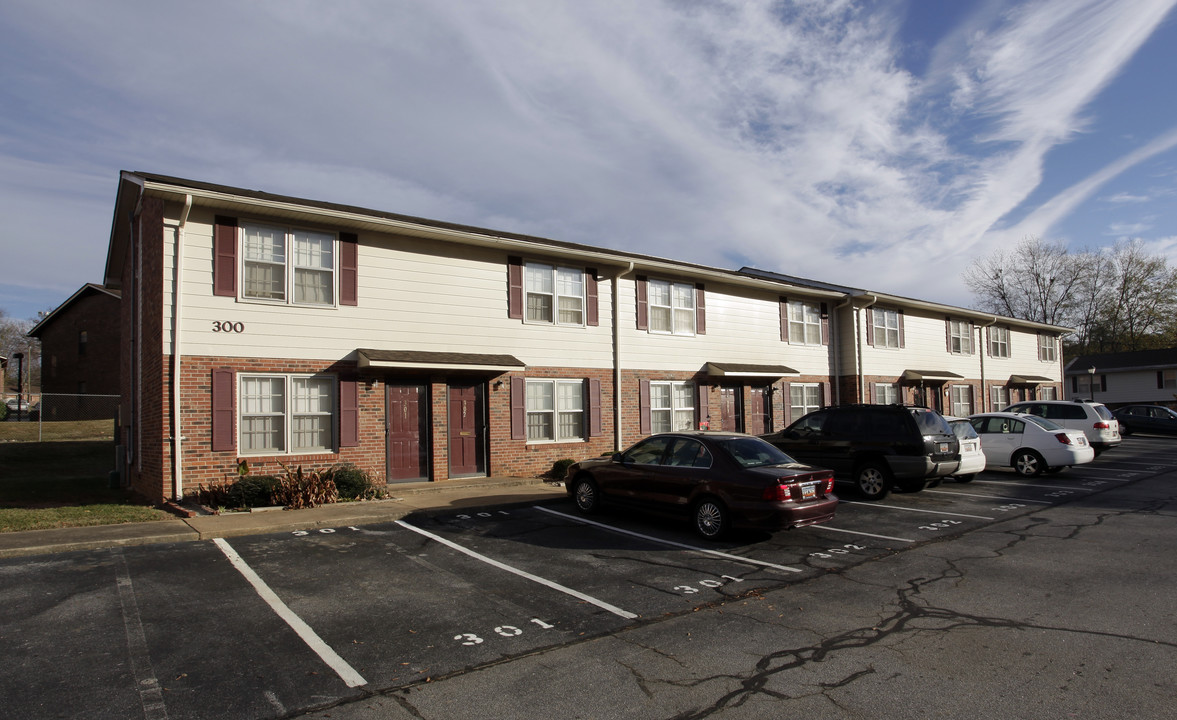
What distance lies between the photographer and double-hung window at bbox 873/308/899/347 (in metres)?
24.7

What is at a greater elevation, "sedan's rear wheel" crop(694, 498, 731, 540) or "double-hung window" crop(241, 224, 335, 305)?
"double-hung window" crop(241, 224, 335, 305)

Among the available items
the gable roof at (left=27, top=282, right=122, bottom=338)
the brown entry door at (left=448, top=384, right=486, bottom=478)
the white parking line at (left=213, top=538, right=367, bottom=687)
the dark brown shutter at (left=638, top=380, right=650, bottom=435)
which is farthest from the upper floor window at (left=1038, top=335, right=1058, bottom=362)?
the gable roof at (left=27, top=282, right=122, bottom=338)

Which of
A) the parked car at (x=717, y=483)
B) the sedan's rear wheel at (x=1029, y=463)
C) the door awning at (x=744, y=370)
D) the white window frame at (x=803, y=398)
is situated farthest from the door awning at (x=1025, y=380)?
the parked car at (x=717, y=483)

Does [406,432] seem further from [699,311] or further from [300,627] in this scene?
[699,311]

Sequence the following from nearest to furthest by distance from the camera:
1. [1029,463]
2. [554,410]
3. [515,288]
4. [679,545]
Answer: [679,545], [515,288], [554,410], [1029,463]

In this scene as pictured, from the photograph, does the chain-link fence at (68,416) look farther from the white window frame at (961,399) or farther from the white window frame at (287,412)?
the white window frame at (961,399)

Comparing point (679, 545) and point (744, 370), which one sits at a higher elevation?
point (744, 370)

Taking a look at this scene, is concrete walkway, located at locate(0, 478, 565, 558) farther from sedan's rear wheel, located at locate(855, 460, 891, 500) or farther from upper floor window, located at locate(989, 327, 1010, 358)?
upper floor window, located at locate(989, 327, 1010, 358)

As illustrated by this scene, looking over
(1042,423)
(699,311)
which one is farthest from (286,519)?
(1042,423)

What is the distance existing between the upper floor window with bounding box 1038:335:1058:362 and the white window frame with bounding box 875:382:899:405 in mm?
14238

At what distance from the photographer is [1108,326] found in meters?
59.3

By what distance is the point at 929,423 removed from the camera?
13.2 metres

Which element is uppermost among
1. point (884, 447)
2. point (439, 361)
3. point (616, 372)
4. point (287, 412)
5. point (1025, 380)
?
point (439, 361)

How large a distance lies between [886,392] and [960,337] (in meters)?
→ 6.75
